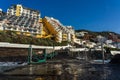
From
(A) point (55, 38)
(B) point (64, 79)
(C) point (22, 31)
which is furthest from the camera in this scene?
(A) point (55, 38)

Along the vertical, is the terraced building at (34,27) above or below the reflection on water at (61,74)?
above

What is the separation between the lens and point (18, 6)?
123 m

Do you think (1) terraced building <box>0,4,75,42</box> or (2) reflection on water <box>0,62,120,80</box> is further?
(1) terraced building <box>0,4,75,42</box>

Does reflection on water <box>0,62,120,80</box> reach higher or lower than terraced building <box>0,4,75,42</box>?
lower

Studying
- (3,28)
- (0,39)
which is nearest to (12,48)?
(0,39)

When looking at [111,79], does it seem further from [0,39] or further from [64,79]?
[0,39]

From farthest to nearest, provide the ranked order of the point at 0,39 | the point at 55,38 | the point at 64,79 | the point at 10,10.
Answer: the point at 10,10 → the point at 55,38 → the point at 0,39 → the point at 64,79

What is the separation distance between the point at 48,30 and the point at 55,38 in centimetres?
773

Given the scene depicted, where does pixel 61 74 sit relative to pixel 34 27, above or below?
below

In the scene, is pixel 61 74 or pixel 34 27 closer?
pixel 61 74

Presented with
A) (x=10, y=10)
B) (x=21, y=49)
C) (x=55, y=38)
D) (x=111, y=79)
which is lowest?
(x=111, y=79)

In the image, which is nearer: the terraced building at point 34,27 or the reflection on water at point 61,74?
the reflection on water at point 61,74

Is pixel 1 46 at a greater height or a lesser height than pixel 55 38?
lesser

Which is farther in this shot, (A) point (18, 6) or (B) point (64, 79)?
(A) point (18, 6)
